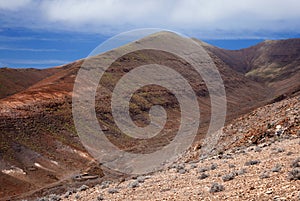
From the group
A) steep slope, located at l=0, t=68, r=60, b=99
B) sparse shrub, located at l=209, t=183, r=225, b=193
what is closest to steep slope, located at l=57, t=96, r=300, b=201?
sparse shrub, located at l=209, t=183, r=225, b=193

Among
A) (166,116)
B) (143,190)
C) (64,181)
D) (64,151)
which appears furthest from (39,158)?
(166,116)

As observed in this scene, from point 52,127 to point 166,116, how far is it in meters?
34.5

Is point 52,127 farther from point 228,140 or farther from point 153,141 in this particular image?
point 228,140

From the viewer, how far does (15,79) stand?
10481 cm

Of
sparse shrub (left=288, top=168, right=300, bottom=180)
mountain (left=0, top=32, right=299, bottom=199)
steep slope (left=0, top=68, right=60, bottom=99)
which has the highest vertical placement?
steep slope (left=0, top=68, right=60, bottom=99)

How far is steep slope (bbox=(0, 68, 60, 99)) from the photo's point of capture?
90.1 meters

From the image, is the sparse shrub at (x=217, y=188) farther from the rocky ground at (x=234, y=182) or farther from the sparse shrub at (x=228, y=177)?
the sparse shrub at (x=228, y=177)

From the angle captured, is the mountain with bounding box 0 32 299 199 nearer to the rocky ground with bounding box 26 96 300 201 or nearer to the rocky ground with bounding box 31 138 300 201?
the rocky ground with bounding box 26 96 300 201

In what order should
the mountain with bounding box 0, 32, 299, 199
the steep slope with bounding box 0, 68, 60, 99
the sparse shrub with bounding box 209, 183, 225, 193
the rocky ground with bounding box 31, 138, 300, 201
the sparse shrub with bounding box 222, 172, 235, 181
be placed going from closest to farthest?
1. the rocky ground with bounding box 31, 138, 300, 201
2. the sparse shrub with bounding box 209, 183, 225, 193
3. the sparse shrub with bounding box 222, 172, 235, 181
4. the mountain with bounding box 0, 32, 299, 199
5. the steep slope with bounding box 0, 68, 60, 99

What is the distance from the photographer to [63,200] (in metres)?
14.9

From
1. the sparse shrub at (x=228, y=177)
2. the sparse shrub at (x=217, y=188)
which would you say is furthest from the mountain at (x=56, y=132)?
the sparse shrub at (x=217, y=188)

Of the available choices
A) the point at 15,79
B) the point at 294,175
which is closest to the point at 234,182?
the point at 294,175

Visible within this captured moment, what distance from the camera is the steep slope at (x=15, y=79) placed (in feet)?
296

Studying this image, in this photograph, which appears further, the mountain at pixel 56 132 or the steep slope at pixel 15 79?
the steep slope at pixel 15 79
